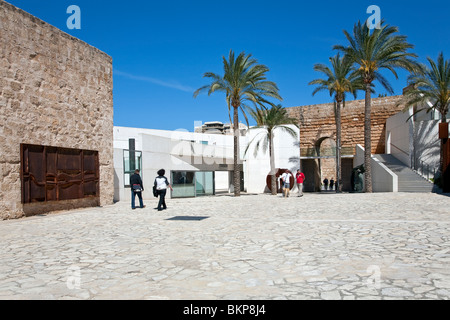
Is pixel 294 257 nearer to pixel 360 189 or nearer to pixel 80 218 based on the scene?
pixel 80 218

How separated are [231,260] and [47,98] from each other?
35.9ft

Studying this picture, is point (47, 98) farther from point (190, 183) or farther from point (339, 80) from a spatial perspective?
point (339, 80)

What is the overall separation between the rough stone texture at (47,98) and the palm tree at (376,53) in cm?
1568

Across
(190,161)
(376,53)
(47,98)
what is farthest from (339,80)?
(47,98)

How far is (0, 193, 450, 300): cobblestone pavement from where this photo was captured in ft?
13.7

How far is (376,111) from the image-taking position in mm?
34969

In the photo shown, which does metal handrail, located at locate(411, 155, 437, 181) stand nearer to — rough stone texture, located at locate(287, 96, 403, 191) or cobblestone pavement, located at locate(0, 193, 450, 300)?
rough stone texture, located at locate(287, 96, 403, 191)

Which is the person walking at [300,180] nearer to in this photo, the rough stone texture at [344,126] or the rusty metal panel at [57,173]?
the rough stone texture at [344,126]

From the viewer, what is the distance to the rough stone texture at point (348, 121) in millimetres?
34719

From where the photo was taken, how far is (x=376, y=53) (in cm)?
2350

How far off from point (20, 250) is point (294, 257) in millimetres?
4928
